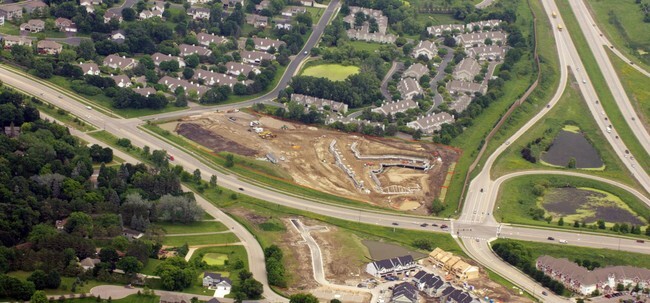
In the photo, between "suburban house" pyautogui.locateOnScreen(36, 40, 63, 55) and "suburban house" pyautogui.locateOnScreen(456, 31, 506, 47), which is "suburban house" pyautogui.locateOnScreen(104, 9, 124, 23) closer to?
"suburban house" pyautogui.locateOnScreen(36, 40, 63, 55)

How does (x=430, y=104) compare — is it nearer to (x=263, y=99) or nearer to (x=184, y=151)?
(x=263, y=99)

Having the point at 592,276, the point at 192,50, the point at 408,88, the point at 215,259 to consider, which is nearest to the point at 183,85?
the point at 192,50

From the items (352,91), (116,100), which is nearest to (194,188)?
(116,100)

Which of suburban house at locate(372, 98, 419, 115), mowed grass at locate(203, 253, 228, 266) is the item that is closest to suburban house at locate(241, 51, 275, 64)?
suburban house at locate(372, 98, 419, 115)

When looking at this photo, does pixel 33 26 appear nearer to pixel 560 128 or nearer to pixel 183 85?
pixel 183 85

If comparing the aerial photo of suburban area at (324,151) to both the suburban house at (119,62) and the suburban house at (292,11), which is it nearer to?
the suburban house at (119,62)

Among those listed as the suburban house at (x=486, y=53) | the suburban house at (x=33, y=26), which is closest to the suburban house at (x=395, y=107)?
the suburban house at (x=486, y=53)
